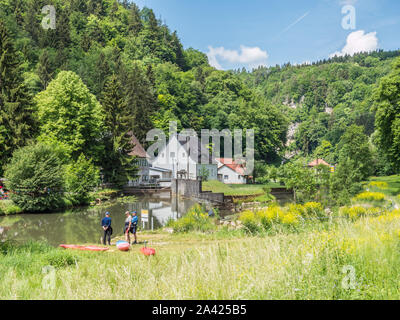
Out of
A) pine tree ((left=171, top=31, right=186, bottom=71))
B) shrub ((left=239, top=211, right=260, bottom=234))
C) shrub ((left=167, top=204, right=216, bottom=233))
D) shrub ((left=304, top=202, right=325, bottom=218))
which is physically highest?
pine tree ((left=171, top=31, right=186, bottom=71))

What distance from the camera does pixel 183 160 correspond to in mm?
59875

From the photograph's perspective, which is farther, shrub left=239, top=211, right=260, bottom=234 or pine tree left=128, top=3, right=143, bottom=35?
pine tree left=128, top=3, right=143, bottom=35

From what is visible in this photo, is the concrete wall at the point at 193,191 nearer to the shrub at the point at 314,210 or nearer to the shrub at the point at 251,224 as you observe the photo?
the shrub at the point at 314,210

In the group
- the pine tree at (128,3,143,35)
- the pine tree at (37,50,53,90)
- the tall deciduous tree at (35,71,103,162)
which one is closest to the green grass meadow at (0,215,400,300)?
the tall deciduous tree at (35,71,103,162)

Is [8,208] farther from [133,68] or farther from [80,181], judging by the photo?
[133,68]

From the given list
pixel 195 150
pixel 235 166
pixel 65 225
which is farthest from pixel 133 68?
pixel 65 225

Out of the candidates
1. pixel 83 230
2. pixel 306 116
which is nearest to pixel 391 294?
pixel 83 230

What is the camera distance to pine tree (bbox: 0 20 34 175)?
32969 mm

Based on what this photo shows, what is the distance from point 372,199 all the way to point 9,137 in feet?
114

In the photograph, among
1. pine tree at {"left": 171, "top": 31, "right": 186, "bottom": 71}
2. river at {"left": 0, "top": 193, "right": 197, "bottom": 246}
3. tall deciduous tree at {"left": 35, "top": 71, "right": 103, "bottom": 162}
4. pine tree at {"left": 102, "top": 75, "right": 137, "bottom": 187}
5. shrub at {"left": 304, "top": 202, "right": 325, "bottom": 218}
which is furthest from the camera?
pine tree at {"left": 171, "top": 31, "right": 186, "bottom": 71}

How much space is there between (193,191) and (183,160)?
17318mm

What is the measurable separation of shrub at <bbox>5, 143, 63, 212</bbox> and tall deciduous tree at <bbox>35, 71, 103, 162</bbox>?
Result: 6311mm

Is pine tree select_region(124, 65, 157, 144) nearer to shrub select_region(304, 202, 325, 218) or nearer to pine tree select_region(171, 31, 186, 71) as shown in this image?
shrub select_region(304, 202, 325, 218)

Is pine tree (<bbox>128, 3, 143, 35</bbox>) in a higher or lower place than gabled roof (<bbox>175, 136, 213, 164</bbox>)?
higher
